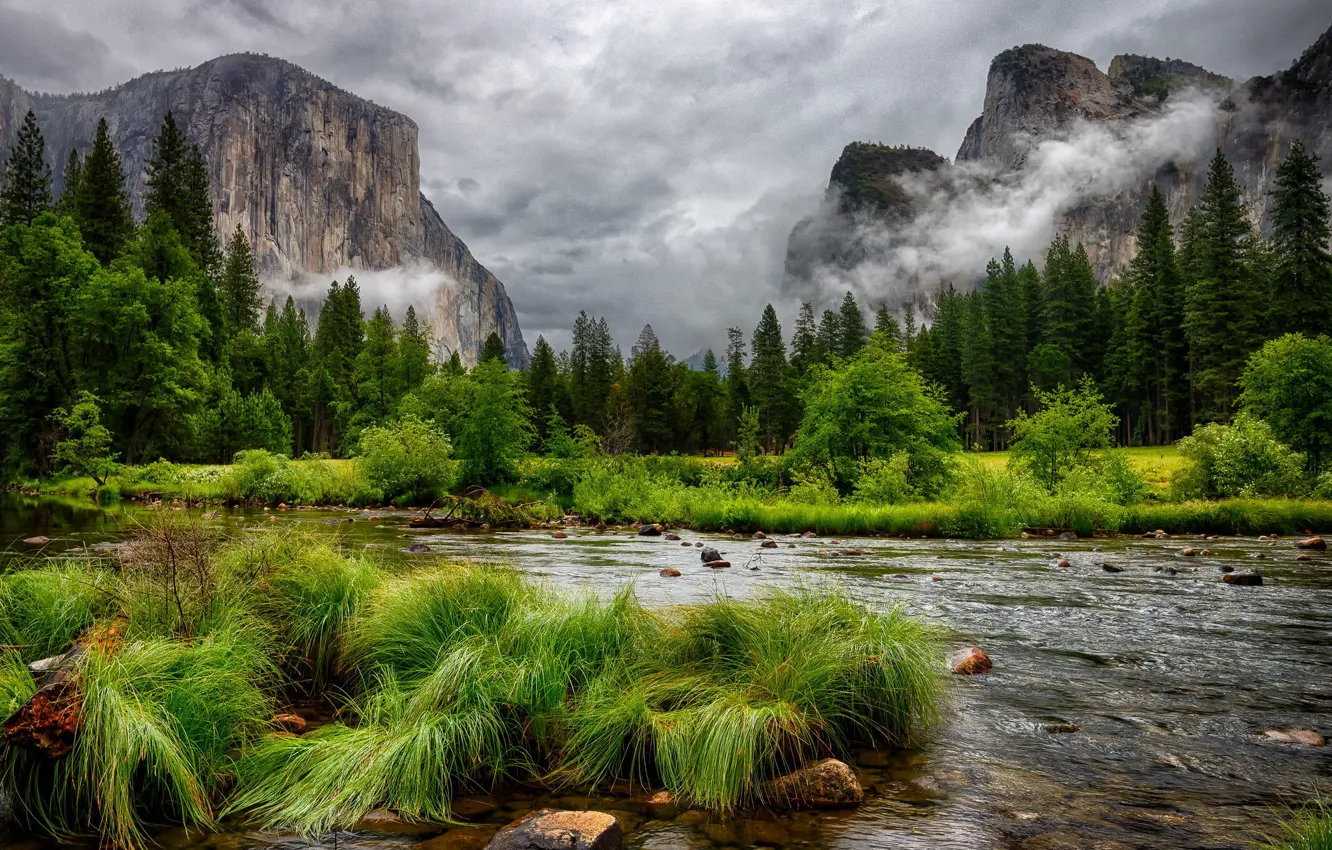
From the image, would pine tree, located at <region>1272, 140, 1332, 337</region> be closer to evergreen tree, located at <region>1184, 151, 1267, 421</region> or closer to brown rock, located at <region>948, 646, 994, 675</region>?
evergreen tree, located at <region>1184, 151, 1267, 421</region>

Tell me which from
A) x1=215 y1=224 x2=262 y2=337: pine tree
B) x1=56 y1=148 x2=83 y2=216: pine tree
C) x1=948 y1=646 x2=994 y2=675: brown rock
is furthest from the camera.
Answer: x1=215 y1=224 x2=262 y2=337: pine tree

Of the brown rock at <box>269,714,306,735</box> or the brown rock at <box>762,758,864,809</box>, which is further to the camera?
the brown rock at <box>269,714,306,735</box>

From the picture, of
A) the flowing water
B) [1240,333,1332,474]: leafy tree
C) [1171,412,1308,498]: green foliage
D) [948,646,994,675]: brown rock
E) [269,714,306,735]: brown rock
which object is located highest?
[1240,333,1332,474]: leafy tree

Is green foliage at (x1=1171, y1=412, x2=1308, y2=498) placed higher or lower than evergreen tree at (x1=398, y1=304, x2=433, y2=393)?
lower

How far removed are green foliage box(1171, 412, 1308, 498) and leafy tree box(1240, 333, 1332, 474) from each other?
3.18 m

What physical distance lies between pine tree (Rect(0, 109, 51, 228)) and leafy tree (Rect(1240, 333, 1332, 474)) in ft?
264

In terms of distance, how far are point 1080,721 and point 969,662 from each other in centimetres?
149

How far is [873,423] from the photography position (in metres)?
31.9

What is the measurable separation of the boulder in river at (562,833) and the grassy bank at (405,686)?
815 millimetres

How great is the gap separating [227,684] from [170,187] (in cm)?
7494

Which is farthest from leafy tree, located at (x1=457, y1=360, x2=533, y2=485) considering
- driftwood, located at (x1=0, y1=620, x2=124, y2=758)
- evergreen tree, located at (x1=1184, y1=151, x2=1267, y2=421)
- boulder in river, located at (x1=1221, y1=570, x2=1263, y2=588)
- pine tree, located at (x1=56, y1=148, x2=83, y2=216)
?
evergreen tree, located at (x1=1184, y1=151, x2=1267, y2=421)

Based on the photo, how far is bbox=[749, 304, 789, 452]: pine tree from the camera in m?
97.7

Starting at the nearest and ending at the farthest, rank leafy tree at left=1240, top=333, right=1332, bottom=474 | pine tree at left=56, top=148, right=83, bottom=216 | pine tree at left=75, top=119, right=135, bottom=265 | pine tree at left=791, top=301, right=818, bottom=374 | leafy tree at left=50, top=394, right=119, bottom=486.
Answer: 1. leafy tree at left=1240, top=333, right=1332, bottom=474
2. leafy tree at left=50, top=394, right=119, bottom=486
3. pine tree at left=75, top=119, right=135, bottom=265
4. pine tree at left=56, top=148, right=83, bottom=216
5. pine tree at left=791, top=301, right=818, bottom=374

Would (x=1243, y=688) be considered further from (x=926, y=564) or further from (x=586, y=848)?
(x=926, y=564)
